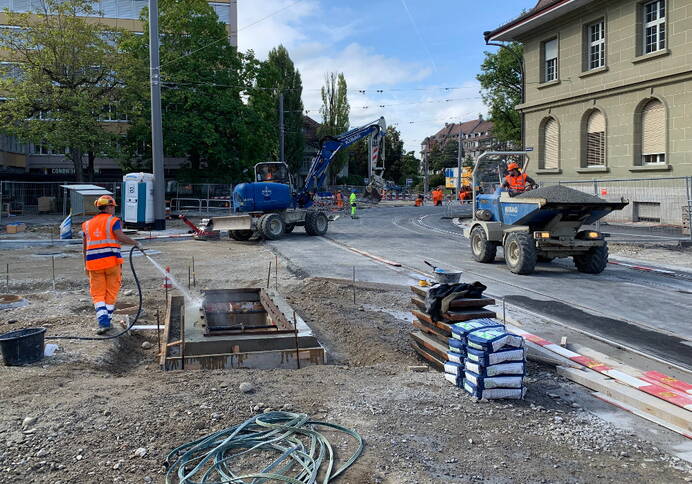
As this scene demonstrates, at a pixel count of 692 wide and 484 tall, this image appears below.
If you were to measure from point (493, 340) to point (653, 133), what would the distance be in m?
21.1

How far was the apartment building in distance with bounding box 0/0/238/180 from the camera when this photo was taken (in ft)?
134

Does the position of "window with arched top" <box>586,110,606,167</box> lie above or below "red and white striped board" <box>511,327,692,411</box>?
above

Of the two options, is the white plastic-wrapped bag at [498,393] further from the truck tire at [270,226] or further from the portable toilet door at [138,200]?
the portable toilet door at [138,200]

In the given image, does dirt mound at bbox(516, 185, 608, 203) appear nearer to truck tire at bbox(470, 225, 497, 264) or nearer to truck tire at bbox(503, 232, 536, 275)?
truck tire at bbox(503, 232, 536, 275)

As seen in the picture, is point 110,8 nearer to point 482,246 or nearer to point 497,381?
point 482,246

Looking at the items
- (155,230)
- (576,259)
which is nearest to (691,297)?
(576,259)

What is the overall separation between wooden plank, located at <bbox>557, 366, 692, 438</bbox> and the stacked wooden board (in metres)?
1.04

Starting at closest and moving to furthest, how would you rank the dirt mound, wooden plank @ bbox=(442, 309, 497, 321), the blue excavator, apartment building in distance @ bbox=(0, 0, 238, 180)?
wooden plank @ bbox=(442, 309, 497, 321), the dirt mound, the blue excavator, apartment building in distance @ bbox=(0, 0, 238, 180)

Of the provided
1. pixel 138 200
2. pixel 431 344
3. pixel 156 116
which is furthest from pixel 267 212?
pixel 431 344

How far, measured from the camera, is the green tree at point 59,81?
29.4 meters

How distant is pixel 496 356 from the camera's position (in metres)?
5.46

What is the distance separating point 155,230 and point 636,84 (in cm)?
1954

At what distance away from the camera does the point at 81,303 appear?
9.74 metres

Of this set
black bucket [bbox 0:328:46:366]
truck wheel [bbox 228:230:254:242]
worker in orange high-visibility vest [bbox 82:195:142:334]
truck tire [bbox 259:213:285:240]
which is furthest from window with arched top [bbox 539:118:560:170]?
black bucket [bbox 0:328:46:366]
